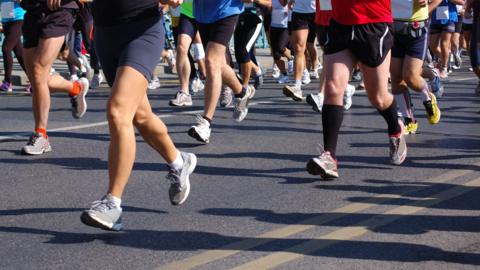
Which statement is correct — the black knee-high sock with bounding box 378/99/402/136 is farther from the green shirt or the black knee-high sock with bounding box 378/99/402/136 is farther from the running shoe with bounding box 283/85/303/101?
the running shoe with bounding box 283/85/303/101

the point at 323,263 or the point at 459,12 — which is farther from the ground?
the point at 323,263

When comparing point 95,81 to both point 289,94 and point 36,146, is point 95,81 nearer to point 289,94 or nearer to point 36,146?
point 289,94

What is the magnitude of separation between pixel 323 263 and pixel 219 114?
22.1 feet

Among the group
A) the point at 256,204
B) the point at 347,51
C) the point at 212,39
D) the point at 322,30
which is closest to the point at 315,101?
the point at 322,30

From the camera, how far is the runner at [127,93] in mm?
5711

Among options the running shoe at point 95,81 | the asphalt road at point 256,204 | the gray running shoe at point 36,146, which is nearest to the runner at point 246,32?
the asphalt road at point 256,204

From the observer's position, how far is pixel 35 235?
5.74 meters

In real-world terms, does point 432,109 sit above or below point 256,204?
below

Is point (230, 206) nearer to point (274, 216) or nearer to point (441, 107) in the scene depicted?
point (274, 216)

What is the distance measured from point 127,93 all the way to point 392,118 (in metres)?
2.89

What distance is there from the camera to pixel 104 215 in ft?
18.2

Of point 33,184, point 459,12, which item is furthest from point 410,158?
point 459,12

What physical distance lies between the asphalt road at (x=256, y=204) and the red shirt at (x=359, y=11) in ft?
3.64

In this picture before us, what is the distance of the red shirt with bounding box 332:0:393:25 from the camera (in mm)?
7441
